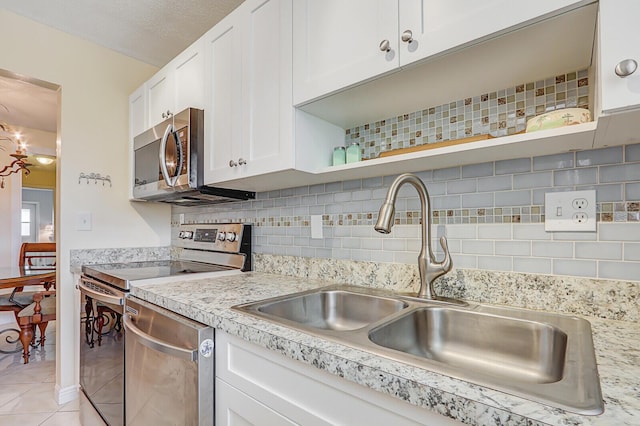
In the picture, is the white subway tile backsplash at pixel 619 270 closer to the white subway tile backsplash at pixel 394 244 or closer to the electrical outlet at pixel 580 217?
the electrical outlet at pixel 580 217

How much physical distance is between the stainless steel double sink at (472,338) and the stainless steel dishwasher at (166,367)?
0.66 feet

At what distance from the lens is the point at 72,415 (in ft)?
6.68

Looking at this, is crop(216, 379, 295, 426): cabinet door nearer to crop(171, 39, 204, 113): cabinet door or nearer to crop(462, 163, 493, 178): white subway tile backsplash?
A: crop(462, 163, 493, 178): white subway tile backsplash

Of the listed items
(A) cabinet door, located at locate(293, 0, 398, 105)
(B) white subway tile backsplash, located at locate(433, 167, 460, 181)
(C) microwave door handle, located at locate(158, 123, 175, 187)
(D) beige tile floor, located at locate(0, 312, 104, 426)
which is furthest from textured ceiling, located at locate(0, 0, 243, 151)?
(D) beige tile floor, located at locate(0, 312, 104, 426)

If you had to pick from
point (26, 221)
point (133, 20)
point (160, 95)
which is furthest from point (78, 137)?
point (26, 221)

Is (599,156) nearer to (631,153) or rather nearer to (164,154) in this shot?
(631,153)

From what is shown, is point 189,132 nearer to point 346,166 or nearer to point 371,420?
point 346,166

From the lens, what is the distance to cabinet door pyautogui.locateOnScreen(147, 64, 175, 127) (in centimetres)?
196

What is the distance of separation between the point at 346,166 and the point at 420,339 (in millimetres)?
626

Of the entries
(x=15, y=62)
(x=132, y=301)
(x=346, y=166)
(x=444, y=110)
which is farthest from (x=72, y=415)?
(x=444, y=110)

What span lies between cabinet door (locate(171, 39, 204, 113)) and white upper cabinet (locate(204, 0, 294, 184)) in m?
0.07

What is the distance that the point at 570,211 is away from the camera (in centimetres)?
96

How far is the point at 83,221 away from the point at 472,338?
2402mm

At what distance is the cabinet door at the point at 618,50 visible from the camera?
0.62 m
